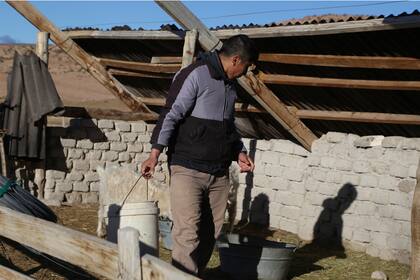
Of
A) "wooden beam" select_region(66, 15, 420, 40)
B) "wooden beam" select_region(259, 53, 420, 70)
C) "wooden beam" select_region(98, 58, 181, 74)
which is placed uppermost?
"wooden beam" select_region(66, 15, 420, 40)

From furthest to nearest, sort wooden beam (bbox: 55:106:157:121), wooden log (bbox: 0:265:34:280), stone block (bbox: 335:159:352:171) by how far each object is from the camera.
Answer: wooden beam (bbox: 55:106:157:121)
stone block (bbox: 335:159:352:171)
wooden log (bbox: 0:265:34:280)

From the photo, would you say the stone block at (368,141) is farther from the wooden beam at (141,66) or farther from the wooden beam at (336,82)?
the wooden beam at (141,66)

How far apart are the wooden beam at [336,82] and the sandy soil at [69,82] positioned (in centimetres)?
2041

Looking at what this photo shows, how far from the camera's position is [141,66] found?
10914 millimetres

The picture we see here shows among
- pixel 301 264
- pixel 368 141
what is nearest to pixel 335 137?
pixel 368 141

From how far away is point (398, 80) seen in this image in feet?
25.8

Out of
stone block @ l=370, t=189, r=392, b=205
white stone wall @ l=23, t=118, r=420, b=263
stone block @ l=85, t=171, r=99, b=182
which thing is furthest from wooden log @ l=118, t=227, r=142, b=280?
stone block @ l=85, t=171, r=99, b=182

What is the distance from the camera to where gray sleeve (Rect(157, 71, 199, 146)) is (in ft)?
15.6

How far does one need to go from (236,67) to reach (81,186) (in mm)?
7144

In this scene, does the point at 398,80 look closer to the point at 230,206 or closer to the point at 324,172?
the point at 324,172

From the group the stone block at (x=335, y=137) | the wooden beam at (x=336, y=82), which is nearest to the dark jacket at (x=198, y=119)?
the wooden beam at (x=336, y=82)

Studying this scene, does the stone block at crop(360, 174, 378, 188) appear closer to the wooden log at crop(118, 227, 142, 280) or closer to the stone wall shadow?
the stone wall shadow

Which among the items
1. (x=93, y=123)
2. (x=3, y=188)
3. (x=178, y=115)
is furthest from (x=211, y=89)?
(x=93, y=123)

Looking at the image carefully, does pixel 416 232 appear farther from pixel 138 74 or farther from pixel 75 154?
pixel 75 154
